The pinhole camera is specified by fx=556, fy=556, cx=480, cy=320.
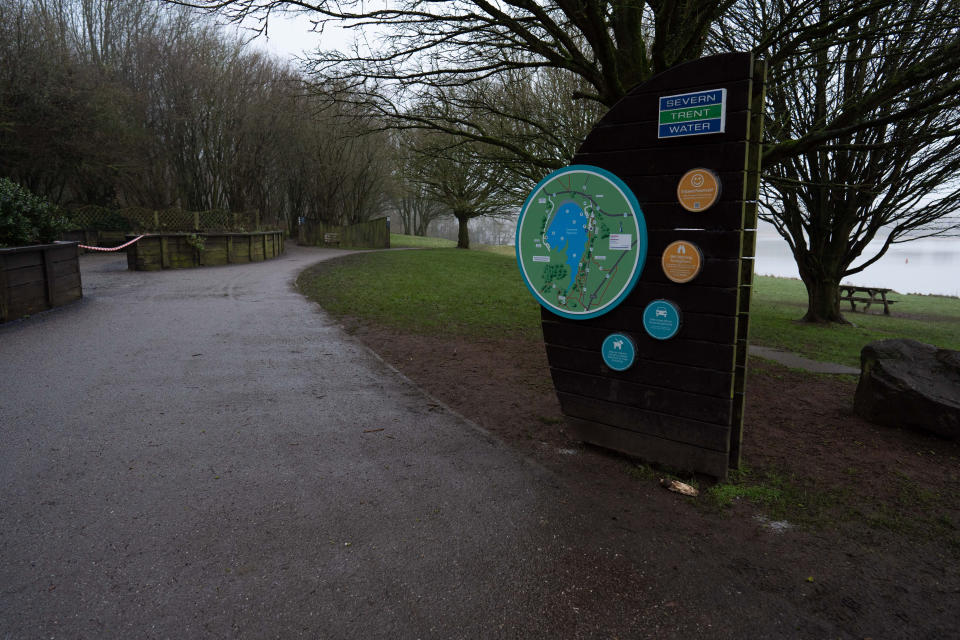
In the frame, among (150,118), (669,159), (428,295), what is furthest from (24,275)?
(150,118)

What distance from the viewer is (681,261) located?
148 inches

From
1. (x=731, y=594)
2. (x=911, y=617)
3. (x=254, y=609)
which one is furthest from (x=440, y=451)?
(x=911, y=617)

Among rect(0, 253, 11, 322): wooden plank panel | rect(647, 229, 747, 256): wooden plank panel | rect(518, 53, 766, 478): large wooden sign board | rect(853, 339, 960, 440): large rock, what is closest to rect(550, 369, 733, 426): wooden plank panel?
rect(518, 53, 766, 478): large wooden sign board

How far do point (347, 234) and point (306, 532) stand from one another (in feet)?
99.5

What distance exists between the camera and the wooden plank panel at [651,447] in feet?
12.8

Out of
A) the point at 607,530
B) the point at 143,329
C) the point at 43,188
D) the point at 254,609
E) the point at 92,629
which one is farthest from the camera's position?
the point at 43,188

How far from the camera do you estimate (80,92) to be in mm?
20984

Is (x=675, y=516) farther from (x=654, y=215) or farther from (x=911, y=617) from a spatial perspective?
(x=654, y=215)

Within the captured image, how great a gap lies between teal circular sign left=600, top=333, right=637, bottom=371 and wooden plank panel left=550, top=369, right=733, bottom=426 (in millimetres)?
134

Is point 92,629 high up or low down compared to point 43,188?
down

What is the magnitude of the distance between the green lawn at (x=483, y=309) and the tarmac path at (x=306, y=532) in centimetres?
449

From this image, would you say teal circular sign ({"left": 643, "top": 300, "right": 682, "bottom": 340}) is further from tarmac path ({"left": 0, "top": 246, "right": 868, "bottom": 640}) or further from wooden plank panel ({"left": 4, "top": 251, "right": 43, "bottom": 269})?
wooden plank panel ({"left": 4, "top": 251, "right": 43, "bottom": 269})

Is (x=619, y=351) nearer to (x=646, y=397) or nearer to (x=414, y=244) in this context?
(x=646, y=397)

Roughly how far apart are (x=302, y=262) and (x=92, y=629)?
19978mm
